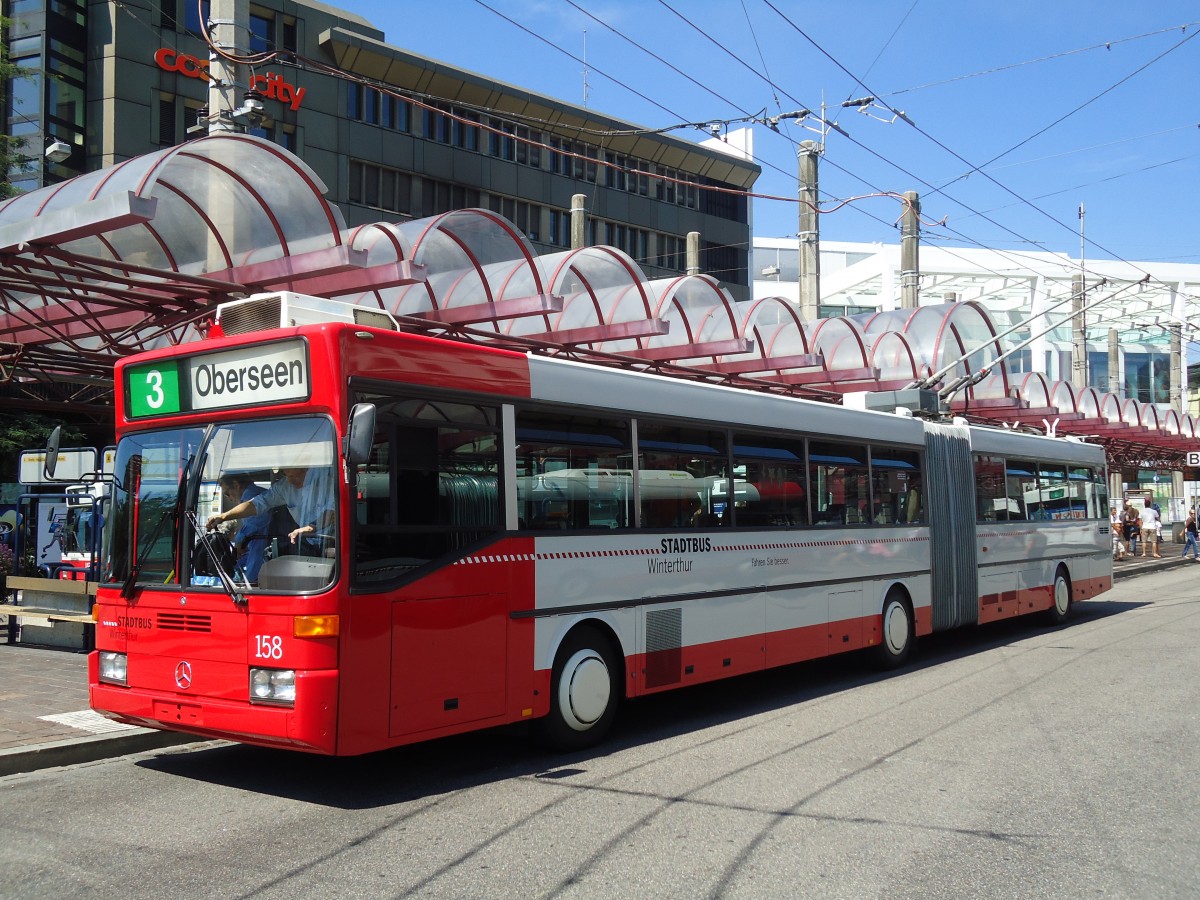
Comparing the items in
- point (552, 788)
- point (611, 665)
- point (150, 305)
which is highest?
point (150, 305)

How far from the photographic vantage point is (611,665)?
917 cm

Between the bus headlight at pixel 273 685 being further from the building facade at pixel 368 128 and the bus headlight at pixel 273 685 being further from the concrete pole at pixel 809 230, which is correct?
the concrete pole at pixel 809 230

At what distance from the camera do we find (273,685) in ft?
22.6

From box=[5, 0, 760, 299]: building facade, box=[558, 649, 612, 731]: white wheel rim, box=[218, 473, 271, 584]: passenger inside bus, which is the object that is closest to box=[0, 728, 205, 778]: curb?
box=[218, 473, 271, 584]: passenger inside bus

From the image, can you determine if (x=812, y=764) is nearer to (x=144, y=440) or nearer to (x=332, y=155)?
(x=144, y=440)

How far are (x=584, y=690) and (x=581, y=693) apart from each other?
4cm

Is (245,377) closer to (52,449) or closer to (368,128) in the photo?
(52,449)

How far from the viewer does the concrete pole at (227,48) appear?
13.1m

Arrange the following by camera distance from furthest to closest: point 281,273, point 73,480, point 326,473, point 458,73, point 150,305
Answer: point 458,73
point 73,480
point 150,305
point 281,273
point 326,473

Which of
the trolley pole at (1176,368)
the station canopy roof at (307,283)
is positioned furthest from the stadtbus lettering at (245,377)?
the trolley pole at (1176,368)

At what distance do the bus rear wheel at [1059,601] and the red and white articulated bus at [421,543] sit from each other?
888 cm

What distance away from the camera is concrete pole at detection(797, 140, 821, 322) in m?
22.4

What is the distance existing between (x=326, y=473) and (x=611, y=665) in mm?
3208

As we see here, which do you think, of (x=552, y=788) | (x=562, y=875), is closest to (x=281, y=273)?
(x=552, y=788)
